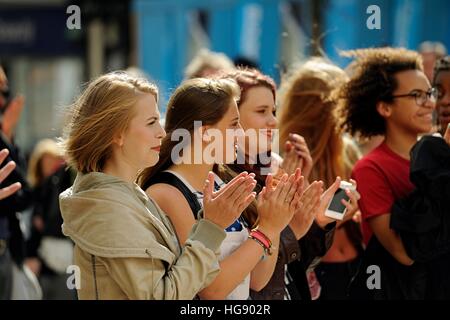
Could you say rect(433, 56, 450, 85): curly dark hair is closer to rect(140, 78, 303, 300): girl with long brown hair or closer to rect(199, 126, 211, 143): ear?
rect(140, 78, 303, 300): girl with long brown hair

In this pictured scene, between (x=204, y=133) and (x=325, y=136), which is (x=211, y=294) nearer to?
(x=204, y=133)

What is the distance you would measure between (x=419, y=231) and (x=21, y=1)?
1510 centimetres

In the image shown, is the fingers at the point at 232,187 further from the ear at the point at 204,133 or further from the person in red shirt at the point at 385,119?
the person in red shirt at the point at 385,119

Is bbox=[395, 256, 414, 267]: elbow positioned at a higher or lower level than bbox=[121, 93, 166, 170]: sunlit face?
lower

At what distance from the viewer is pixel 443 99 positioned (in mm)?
4688

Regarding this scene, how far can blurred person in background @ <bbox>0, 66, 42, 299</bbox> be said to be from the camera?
5242 mm

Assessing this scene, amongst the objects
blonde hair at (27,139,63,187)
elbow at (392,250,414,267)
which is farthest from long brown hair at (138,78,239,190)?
blonde hair at (27,139,63,187)

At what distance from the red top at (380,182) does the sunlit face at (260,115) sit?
1.62 feet

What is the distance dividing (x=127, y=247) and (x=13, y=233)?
7.90 ft

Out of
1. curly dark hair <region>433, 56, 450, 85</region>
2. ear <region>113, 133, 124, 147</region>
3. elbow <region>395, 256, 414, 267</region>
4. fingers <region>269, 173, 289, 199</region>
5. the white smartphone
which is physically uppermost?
curly dark hair <region>433, 56, 450, 85</region>

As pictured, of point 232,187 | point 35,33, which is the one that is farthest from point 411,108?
point 35,33

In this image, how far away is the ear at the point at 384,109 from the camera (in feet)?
15.5

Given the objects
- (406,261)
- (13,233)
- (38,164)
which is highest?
(406,261)

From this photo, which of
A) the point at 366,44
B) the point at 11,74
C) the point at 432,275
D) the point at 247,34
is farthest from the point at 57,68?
the point at 432,275
